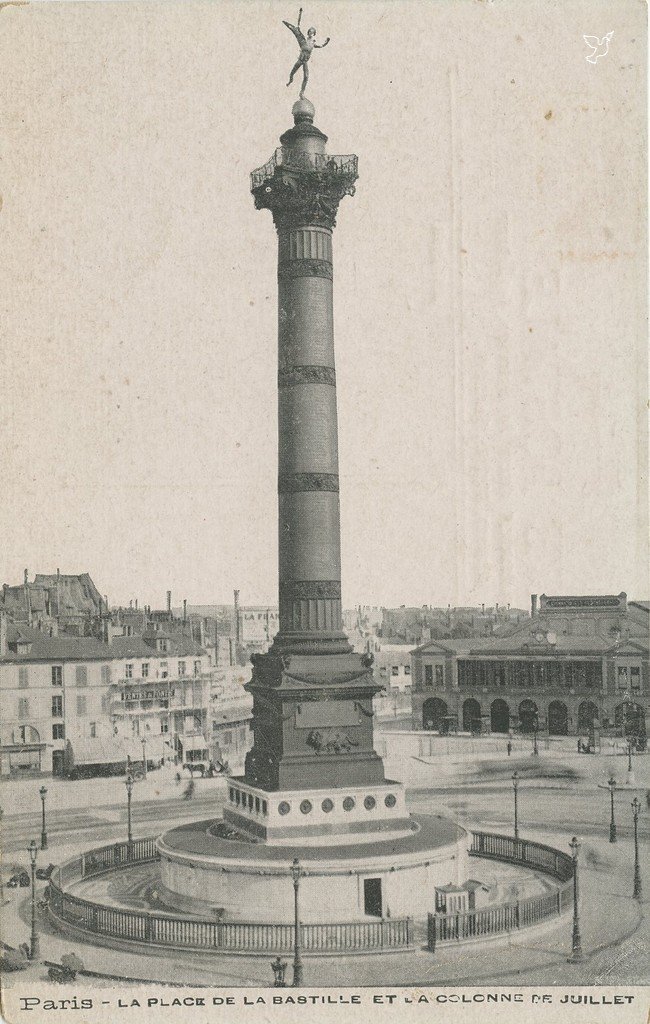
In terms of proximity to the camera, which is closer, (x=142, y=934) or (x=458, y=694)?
(x=142, y=934)

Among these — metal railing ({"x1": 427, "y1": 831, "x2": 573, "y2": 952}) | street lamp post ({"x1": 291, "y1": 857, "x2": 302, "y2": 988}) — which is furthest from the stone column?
metal railing ({"x1": 427, "y1": 831, "x2": 573, "y2": 952})

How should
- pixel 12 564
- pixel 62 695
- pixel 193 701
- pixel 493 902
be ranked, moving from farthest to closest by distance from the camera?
pixel 193 701
pixel 62 695
pixel 493 902
pixel 12 564

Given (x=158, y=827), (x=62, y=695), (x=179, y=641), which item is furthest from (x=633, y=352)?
(x=179, y=641)

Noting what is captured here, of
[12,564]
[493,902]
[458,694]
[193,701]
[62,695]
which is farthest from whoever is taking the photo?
[458,694]

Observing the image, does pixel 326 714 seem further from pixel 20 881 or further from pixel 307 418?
pixel 20 881

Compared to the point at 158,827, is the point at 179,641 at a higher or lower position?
higher

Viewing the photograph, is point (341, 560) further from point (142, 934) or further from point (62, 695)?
point (62, 695)

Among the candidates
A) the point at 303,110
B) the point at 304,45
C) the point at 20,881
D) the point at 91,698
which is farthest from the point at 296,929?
the point at 91,698
